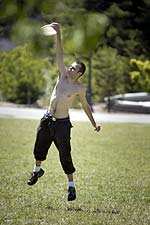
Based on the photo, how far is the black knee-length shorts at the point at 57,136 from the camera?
19.7 feet

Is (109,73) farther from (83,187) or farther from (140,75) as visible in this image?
(83,187)

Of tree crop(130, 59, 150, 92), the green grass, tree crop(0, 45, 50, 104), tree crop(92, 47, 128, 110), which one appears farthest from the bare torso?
tree crop(92, 47, 128, 110)

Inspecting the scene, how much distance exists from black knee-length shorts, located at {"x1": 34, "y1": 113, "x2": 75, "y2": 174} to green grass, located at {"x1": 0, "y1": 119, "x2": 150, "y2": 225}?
49 centimetres

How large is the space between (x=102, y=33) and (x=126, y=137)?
14.9 meters

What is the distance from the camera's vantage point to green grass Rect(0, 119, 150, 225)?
5398 millimetres

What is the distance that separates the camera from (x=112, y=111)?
94.9 ft

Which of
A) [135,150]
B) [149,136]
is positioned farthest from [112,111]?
[135,150]

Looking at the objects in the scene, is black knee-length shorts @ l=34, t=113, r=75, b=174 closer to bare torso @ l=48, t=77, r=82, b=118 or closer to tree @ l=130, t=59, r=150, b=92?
bare torso @ l=48, t=77, r=82, b=118

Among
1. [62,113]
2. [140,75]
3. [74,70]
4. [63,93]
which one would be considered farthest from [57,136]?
[140,75]

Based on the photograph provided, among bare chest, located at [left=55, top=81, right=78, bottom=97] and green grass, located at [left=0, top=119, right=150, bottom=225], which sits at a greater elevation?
bare chest, located at [left=55, top=81, right=78, bottom=97]

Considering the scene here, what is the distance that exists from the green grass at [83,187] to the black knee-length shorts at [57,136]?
0.49m

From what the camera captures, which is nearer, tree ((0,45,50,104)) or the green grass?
the green grass

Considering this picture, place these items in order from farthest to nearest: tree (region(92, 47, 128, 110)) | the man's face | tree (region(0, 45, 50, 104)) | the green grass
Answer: tree (region(92, 47, 128, 110)), tree (region(0, 45, 50, 104)), the man's face, the green grass

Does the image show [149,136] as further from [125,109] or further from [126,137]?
[125,109]
